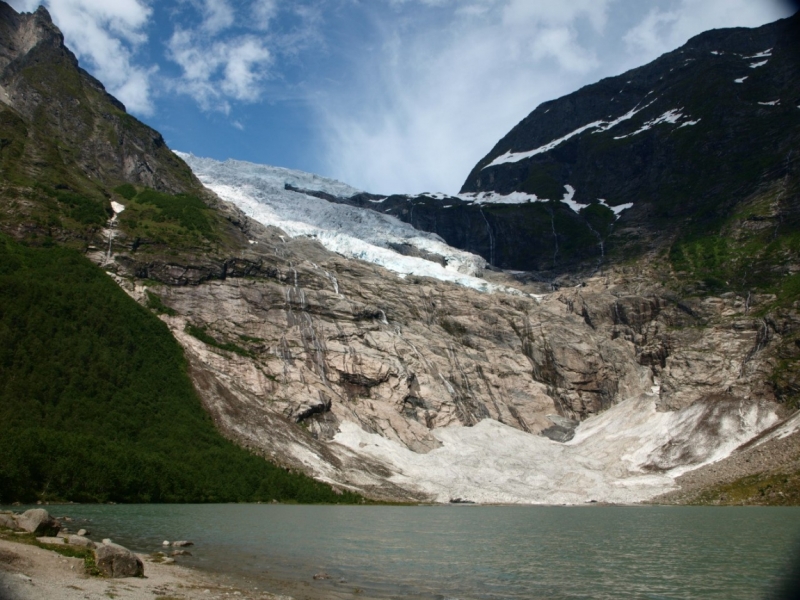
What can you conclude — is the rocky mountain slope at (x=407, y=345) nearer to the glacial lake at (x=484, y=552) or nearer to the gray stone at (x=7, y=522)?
the glacial lake at (x=484, y=552)

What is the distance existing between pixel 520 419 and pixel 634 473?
1244 inches

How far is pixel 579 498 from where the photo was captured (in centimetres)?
11612

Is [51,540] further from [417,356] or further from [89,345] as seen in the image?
[417,356]

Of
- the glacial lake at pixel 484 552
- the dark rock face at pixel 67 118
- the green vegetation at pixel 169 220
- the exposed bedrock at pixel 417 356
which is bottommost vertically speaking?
the glacial lake at pixel 484 552

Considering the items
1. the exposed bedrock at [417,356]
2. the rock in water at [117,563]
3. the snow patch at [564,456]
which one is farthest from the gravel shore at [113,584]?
the snow patch at [564,456]

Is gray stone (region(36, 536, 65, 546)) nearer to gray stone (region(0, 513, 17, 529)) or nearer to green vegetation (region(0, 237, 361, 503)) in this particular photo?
gray stone (region(0, 513, 17, 529))

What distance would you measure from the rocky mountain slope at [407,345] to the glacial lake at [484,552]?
4852 cm

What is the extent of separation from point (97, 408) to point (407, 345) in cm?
7253

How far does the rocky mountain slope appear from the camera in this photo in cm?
12200

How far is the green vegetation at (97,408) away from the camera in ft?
248

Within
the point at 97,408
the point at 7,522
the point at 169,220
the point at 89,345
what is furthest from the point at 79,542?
the point at 169,220

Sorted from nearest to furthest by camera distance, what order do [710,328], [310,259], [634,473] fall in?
1. [634,473]
2. [710,328]
3. [310,259]

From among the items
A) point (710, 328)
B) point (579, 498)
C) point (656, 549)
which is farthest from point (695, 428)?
point (656, 549)

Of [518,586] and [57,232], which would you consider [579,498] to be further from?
[57,232]
